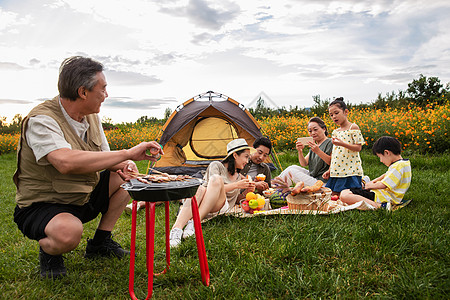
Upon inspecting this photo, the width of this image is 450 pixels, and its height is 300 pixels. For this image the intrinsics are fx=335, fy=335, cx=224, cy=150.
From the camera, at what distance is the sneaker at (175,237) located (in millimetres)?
2883

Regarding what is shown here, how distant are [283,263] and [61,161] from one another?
1.64 meters

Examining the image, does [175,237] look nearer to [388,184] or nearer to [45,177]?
[45,177]

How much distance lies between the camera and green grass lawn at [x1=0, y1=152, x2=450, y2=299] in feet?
6.88

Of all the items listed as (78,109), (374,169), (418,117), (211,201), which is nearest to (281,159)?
(374,169)

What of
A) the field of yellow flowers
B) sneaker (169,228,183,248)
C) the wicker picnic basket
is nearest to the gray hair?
sneaker (169,228,183,248)

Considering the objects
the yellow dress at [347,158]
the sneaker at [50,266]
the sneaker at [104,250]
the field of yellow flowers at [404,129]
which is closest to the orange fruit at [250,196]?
the yellow dress at [347,158]

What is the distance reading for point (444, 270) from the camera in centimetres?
216

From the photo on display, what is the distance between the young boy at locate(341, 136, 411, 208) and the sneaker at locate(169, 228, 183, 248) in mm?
2109

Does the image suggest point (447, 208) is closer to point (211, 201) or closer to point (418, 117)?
point (211, 201)

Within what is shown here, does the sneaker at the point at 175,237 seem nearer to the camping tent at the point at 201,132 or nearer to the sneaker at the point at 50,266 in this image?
the sneaker at the point at 50,266

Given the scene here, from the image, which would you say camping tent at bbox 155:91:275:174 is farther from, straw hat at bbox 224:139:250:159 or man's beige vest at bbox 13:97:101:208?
man's beige vest at bbox 13:97:101:208

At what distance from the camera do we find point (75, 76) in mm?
2217

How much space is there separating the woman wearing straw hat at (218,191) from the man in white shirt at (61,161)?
0.91 m

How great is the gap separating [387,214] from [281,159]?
471 centimetres
